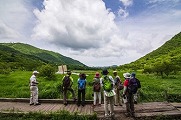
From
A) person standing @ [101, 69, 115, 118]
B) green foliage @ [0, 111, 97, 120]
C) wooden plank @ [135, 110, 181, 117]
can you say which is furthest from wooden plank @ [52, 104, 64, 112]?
wooden plank @ [135, 110, 181, 117]

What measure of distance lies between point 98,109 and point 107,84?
226cm

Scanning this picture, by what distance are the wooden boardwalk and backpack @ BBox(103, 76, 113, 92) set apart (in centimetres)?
155

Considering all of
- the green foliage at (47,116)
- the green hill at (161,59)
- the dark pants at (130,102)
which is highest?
the green hill at (161,59)

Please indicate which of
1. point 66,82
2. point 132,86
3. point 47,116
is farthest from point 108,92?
point 66,82

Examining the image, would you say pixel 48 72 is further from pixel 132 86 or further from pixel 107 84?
pixel 132 86

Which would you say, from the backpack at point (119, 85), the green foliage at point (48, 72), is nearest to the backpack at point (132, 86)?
the backpack at point (119, 85)

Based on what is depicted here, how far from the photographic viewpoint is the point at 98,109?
13.3 m

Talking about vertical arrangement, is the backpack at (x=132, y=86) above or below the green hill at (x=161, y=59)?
below

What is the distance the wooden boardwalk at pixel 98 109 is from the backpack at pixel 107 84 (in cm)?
155

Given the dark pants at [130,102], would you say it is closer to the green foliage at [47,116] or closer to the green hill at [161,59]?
the green foliage at [47,116]

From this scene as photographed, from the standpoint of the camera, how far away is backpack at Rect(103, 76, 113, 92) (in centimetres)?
1180

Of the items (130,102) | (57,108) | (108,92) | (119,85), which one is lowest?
(57,108)

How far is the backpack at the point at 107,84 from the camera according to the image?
1180 cm

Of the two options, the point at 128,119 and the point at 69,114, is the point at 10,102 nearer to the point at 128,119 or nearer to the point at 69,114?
the point at 69,114
